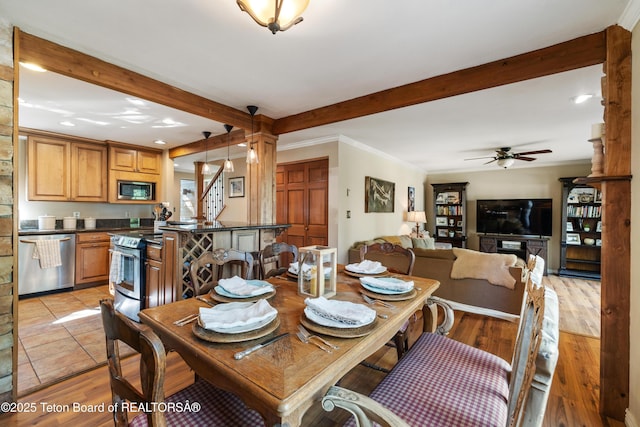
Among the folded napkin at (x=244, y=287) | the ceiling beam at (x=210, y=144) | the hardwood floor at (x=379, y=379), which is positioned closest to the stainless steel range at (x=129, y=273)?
the hardwood floor at (x=379, y=379)

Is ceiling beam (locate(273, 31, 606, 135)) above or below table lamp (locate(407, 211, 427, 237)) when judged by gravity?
above

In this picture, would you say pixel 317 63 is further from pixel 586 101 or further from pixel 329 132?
pixel 586 101

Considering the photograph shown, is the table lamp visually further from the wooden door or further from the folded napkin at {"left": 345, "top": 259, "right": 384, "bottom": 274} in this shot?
the folded napkin at {"left": 345, "top": 259, "right": 384, "bottom": 274}

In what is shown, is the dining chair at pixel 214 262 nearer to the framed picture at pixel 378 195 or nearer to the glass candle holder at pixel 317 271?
the glass candle holder at pixel 317 271

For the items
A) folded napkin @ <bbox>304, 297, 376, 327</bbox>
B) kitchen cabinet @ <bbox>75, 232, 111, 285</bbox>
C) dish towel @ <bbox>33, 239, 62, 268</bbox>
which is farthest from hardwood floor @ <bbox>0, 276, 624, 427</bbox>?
kitchen cabinet @ <bbox>75, 232, 111, 285</bbox>

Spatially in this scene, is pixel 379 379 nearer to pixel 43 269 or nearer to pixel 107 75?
pixel 107 75

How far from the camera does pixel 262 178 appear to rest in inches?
140

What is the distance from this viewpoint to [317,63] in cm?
228

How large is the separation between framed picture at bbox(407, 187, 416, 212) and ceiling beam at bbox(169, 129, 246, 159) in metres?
4.28

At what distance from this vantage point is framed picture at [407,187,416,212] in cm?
682

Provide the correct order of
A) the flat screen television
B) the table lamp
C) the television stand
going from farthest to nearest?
the table lamp
the flat screen television
the television stand

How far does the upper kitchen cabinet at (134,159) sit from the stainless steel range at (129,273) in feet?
7.58

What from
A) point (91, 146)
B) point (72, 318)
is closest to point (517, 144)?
point (72, 318)

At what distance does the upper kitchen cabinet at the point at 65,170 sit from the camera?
4.07 meters
